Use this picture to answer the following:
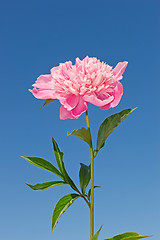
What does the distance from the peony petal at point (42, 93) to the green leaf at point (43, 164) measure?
350 mm

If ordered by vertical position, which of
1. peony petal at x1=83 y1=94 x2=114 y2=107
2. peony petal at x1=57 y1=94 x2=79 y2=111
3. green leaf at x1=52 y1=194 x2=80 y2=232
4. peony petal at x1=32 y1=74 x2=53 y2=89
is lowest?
green leaf at x1=52 y1=194 x2=80 y2=232

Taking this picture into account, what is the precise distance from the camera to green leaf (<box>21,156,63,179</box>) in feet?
5.68

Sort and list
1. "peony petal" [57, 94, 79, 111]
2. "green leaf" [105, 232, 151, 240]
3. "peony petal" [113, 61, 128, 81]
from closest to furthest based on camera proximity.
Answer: "green leaf" [105, 232, 151, 240] < "peony petal" [57, 94, 79, 111] < "peony petal" [113, 61, 128, 81]

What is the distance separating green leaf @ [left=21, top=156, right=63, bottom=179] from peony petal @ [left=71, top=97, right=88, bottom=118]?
362mm

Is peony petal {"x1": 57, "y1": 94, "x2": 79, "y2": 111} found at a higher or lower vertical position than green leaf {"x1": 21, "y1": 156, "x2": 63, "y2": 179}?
higher

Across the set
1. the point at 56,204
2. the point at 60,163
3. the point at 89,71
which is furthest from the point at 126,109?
the point at 56,204

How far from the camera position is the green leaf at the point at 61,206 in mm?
1583

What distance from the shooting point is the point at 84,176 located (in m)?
1.76

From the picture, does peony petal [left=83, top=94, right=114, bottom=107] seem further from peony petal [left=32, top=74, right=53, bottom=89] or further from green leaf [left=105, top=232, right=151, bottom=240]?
green leaf [left=105, top=232, right=151, bottom=240]

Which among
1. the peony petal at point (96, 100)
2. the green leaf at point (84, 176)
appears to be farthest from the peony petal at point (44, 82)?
the green leaf at point (84, 176)

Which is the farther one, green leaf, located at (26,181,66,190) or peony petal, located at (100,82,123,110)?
green leaf, located at (26,181,66,190)

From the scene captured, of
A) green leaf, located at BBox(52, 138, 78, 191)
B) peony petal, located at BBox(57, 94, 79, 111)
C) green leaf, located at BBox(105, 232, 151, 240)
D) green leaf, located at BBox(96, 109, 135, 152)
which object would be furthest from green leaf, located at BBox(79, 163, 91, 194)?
peony petal, located at BBox(57, 94, 79, 111)

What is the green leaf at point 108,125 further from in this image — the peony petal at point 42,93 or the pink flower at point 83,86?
the peony petal at point 42,93

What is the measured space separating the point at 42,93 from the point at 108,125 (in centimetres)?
38
